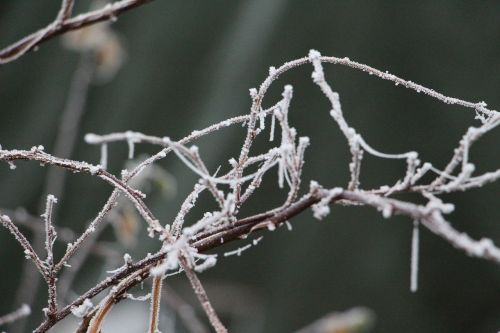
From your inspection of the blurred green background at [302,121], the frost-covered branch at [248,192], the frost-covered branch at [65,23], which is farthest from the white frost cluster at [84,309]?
the blurred green background at [302,121]

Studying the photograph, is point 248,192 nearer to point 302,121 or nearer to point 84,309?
point 84,309

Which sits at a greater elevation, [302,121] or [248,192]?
[302,121]

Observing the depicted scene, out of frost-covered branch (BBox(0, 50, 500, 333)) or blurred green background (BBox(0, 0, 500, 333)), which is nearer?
frost-covered branch (BBox(0, 50, 500, 333))

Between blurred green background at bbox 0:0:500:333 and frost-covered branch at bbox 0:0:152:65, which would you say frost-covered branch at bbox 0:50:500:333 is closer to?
frost-covered branch at bbox 0:0:152:65

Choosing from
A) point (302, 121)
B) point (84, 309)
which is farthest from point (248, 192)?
point (302, 121)

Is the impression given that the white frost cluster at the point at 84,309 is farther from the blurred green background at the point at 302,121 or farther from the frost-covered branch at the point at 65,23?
the blurred green background at the point at 302,121

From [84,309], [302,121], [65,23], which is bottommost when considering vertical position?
[84,309]

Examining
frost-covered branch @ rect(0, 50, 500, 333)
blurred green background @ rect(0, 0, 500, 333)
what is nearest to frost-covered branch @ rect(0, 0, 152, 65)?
frost-covered branch @ rect(0, 50, 500, 333)

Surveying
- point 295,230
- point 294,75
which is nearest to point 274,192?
point 295,230
